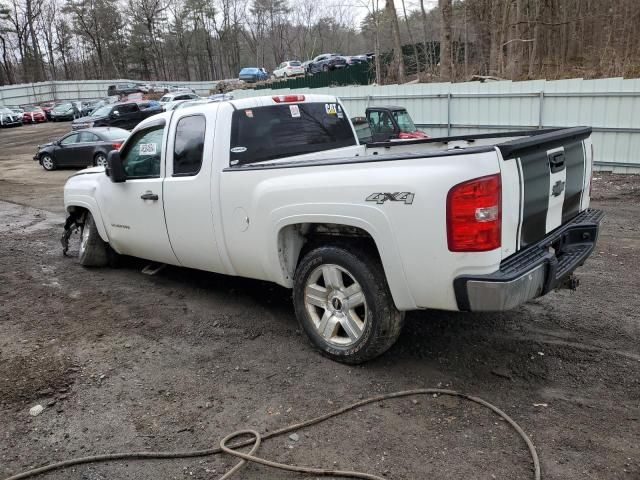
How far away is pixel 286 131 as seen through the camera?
4.87m

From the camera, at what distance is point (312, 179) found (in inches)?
149

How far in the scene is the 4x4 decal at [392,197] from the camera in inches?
127

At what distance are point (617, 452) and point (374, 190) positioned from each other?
6.25ft

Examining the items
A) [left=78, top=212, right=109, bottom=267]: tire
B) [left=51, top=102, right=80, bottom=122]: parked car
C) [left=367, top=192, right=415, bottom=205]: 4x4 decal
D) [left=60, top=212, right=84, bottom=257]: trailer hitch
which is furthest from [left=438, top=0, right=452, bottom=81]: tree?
[left=51, top=102, right=80, bottom=122]: parked car

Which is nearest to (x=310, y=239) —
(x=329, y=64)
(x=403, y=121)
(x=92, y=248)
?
(x=92, y=248)

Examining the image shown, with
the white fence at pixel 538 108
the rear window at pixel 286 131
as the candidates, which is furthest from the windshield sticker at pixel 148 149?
the white fence at pixel 538 108

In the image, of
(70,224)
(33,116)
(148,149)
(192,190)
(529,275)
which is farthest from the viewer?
(33,116)

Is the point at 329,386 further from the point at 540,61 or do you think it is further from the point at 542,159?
the point at 540,61

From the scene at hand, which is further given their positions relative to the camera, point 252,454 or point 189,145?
point 189,145

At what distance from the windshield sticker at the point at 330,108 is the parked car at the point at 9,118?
43.2 metres

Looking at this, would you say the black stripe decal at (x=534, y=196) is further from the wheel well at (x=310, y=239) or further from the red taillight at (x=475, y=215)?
the wheel well at (x=310, y=239)

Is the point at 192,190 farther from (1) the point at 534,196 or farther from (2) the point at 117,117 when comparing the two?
(2) the point at 117,117

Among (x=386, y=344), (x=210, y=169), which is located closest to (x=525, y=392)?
(x=386, y=344)

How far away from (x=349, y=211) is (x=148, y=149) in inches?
103
